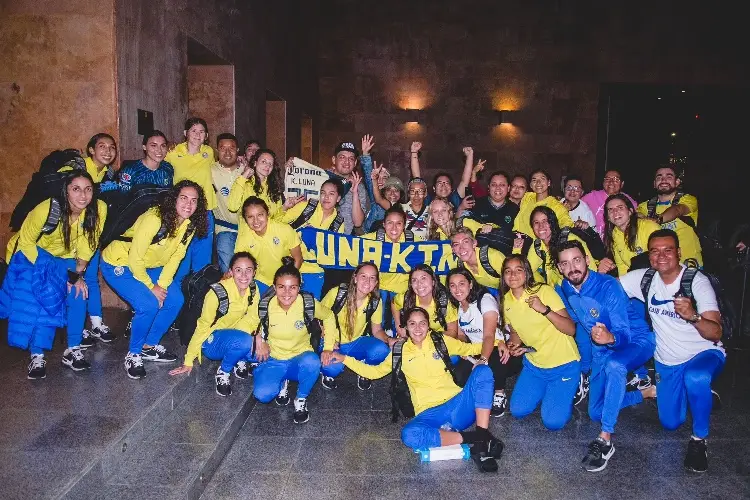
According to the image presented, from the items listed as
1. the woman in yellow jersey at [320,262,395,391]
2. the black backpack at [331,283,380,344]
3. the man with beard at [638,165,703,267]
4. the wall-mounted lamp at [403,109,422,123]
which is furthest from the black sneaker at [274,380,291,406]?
the wall-mounted lamp at [403,109,422,123]

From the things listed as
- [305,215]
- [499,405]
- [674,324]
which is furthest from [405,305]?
[674,324]

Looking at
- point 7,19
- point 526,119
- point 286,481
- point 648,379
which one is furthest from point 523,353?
point 526,119

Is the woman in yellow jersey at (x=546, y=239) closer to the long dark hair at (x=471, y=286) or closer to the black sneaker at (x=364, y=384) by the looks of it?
the long dark hair at (x=471, y=286)

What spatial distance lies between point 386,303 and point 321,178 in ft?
5.54

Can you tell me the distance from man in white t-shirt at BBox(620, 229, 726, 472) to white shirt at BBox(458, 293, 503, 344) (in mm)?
1125

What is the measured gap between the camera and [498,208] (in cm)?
604

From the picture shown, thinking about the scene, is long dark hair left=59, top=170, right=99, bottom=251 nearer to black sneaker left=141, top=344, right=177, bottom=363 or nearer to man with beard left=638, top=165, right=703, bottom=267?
black sneaker left=141, top=344, right=177, bottom=363

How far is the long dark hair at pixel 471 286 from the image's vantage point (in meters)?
4.78

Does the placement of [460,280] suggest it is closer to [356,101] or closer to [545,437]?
[545,437]

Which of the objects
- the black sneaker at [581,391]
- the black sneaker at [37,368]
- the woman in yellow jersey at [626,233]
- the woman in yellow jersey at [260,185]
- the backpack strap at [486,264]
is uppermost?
the woman in yellow jersey at [260,185]

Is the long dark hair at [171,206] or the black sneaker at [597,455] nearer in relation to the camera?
the black sneaker at [597,455]

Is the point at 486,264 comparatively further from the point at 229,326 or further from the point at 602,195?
the point at 602,195

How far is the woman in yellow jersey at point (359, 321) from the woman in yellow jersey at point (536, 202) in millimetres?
1829

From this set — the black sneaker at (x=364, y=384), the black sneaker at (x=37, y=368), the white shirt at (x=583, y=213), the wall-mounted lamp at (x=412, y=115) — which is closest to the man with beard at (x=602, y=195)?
the white shirt at (x=583, y=213)
